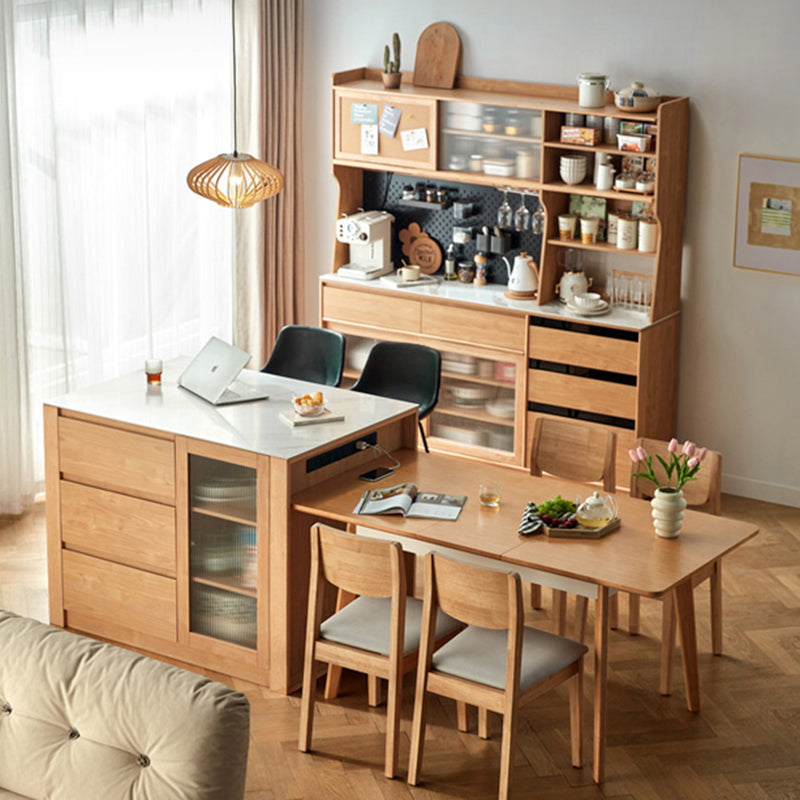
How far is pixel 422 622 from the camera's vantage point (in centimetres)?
441

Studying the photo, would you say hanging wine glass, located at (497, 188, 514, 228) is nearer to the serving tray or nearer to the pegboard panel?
the pegboard panel

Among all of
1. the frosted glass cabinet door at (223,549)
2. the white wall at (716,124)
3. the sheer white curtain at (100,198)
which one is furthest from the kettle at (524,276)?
the frosted glass cabinet door at (223,549)

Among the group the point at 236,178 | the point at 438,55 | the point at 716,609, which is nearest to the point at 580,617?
the point at 716,609

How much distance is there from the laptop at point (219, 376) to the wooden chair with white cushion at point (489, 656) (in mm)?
1589

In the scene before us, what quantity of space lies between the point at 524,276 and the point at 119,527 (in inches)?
116

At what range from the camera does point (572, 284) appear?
720cm

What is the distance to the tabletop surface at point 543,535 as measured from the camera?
4410mm

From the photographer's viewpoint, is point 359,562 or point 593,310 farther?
point 593,310

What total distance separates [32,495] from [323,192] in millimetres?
2641

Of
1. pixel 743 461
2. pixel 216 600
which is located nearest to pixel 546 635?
pixel 216 600

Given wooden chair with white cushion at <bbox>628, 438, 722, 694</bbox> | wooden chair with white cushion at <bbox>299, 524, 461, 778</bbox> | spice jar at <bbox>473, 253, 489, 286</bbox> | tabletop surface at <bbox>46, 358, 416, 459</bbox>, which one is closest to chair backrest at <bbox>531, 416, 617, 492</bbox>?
wooden chair with white cushion at <bbox>628, 438, 722, 694</bbox>

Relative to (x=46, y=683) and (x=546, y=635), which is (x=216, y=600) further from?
(x=46, y=683)

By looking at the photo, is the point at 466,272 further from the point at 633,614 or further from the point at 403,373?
the point at 633,614

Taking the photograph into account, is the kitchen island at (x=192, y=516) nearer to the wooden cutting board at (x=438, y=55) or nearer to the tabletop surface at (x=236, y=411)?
the tabletop surface at (x=236, y=411)
